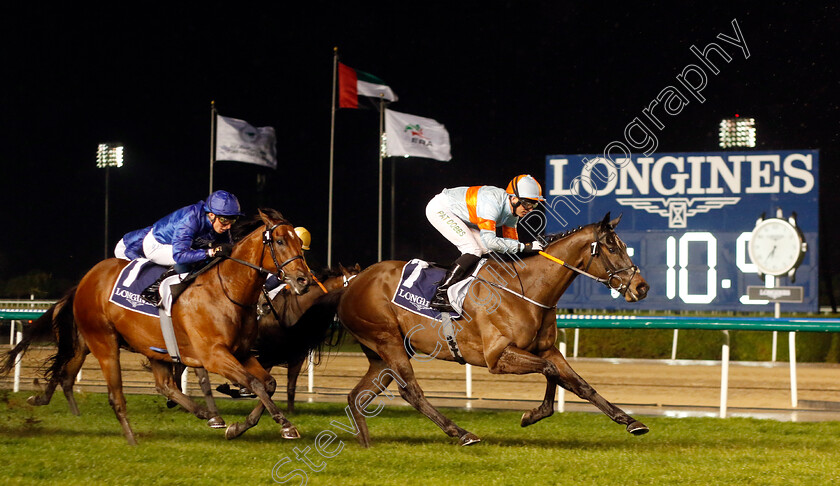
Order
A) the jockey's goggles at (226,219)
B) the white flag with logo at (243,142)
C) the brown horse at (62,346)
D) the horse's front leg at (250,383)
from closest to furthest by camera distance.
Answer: the horse's front leg at (250,383), the jockey's goggles at (226,219), the brown horse at (62,346), the white flag with logo at (243,142)

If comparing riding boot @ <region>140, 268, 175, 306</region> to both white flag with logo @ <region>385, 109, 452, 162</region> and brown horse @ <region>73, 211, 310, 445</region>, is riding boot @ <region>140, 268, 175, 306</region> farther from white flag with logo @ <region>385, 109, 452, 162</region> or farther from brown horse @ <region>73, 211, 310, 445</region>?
white flag with logo @ <region>385, 109, 452, 162</region>

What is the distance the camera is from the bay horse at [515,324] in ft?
15.3

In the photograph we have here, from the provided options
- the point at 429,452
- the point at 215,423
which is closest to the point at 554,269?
the point at 429,452

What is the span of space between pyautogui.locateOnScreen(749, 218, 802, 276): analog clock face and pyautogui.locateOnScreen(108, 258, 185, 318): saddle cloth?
20.6 feet

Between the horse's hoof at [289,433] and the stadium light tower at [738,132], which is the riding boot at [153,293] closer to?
the horse's hoof at [289,433]

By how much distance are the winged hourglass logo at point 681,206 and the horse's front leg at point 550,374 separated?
6.75 metres

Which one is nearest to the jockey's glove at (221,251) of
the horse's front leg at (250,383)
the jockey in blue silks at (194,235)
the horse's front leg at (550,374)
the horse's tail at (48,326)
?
the jockey in blue silks at (194,235)

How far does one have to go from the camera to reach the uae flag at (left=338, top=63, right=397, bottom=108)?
1557 cm

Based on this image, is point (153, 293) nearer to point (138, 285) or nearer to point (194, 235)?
point (138, 285)

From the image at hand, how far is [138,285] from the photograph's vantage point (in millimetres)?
5109

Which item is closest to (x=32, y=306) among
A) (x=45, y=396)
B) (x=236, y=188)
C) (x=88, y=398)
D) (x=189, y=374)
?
(x=189, y=374)

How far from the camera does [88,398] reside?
703 centimetres

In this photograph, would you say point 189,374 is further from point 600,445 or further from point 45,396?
point 600,445

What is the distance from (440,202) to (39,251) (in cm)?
2695
